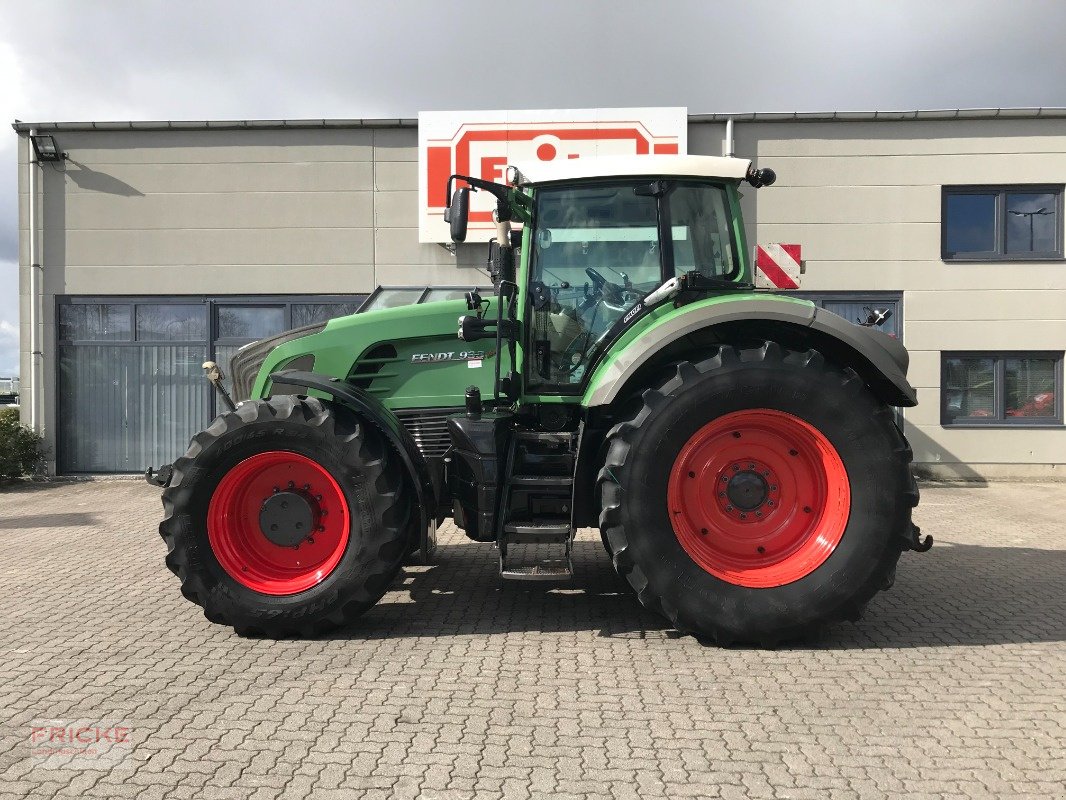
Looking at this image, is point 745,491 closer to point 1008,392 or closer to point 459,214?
point 459,214

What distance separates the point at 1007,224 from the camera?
11.1m

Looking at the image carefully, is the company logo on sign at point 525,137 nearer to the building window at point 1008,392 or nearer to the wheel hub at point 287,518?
the building window at point 1008,392

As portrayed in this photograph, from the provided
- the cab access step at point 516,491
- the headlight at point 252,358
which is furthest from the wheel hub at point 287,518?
the headlight at point 252,358

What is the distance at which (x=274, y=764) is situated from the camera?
2.77 m

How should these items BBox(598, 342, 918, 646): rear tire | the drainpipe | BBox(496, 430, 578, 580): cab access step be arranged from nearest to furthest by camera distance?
BBox(598, 342, 918, 646): rear tire < BBox(496, 430, 578, 580): cab access step < the drainpipe

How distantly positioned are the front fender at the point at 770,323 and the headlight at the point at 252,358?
1971 mm

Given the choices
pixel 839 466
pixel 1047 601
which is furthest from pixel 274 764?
pixel 1047 601

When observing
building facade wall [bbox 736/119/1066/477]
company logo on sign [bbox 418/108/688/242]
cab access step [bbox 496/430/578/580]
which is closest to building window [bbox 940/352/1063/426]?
building facade wall [bbox 736/119/1066/477]

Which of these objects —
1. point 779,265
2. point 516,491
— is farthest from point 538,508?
point 779,265

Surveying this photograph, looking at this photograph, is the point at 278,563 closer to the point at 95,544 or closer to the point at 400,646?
the point at 400,646

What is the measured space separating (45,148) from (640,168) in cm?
1013

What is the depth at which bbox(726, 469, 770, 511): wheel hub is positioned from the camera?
4.09 metres

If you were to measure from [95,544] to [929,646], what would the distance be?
6335 millimetres

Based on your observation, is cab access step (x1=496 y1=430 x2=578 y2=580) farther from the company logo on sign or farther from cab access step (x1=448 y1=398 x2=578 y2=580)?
the company logo on sign
